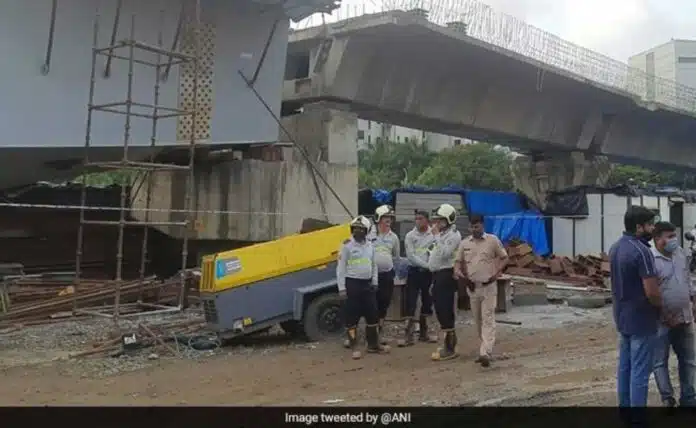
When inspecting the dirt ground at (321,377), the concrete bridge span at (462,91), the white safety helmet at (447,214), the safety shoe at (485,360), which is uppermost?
the concrete bridge span at (462,91)

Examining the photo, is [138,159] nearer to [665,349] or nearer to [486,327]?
[486,327]

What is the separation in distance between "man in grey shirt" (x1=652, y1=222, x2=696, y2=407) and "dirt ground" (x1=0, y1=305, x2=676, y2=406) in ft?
1.94

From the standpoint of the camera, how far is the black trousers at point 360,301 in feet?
31.6

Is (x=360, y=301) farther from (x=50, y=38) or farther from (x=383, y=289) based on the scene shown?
(x=50, y=38)

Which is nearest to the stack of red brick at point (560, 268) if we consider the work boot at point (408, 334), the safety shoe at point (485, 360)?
the work boot at point (408, 334)

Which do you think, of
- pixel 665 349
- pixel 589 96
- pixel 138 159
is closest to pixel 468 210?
pixel 589 96

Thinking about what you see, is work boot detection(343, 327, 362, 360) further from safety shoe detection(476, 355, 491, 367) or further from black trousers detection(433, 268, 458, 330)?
safety shoe detection(476, 355, 491, 367)

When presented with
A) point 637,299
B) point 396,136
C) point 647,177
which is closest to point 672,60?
point 396,136

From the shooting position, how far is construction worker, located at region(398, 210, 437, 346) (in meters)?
10.3

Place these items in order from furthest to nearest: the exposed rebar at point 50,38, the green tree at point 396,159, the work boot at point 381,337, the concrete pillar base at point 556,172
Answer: the green tree at point 396,159 → the concrete pillar base at point 556,172 → the exposed rebar at point 50,38 → the work boot at point 381,337

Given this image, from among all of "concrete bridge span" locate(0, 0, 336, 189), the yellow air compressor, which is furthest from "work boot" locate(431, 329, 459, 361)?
"concrete bridge span" locate(0, 0, 336, 189)

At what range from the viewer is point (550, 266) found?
1966cm

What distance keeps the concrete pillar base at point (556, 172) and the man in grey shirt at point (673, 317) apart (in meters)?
20.9

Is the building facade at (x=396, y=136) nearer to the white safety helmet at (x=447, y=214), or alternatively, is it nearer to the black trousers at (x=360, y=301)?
the white safety helmet at (x=447, y=214)
